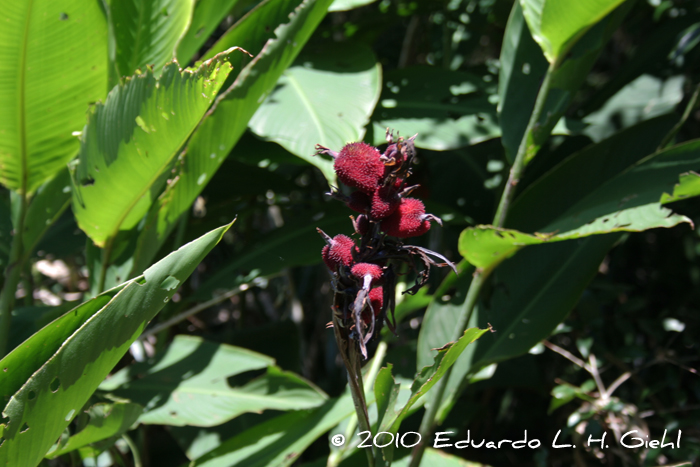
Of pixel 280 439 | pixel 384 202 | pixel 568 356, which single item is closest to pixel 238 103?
pixel 384 202

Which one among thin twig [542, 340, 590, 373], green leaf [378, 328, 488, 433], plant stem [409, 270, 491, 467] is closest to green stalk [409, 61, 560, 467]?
plant stem [409, 270, 491, 467]

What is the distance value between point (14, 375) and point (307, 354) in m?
1.28

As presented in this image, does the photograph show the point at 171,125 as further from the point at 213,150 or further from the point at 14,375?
the point at 14,375

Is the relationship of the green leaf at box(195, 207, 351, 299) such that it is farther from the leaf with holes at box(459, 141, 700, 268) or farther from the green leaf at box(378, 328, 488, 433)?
the green leaf at box(378, 328, 488, 433)

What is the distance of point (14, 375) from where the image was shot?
0.58 metres

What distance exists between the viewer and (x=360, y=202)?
0.55 m

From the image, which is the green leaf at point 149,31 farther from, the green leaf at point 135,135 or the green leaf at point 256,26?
the green leaf at point 135,135

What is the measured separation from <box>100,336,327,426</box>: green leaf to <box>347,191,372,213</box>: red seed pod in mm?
591

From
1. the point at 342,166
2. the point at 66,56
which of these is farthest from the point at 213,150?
the point at 342,166

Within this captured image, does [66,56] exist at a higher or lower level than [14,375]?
higher

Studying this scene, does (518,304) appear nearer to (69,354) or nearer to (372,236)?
(372,236)

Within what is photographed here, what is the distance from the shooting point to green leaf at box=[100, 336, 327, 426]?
1.00 metres

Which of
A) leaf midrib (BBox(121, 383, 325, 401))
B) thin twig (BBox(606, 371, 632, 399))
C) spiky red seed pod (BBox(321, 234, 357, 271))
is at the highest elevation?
spiky red seed pod (BBox(321, 234, 357, 271))

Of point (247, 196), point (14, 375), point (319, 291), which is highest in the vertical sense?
point (14, 375)
